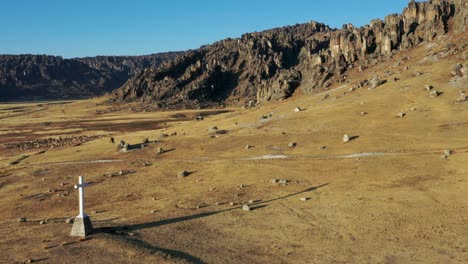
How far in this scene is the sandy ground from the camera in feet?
70.6

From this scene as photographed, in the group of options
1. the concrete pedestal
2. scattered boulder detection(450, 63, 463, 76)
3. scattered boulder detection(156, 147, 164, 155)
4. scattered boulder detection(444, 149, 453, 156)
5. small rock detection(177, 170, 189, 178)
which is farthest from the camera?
scattered boulder detection(450, 63, 463, 76)

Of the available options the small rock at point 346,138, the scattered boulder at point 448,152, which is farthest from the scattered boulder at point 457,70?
the scattered boulder at point 448,152

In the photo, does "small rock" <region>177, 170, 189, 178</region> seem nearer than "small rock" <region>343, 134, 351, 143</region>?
Yes

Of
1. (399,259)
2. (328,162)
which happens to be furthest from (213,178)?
(399,259)

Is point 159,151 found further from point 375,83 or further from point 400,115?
point 375,83

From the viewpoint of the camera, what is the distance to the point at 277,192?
106ft

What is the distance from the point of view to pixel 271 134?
2228 inches

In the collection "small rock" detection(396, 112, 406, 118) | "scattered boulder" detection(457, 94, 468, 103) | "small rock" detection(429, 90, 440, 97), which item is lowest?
"small rock" detection(396, 112, 406, 118)

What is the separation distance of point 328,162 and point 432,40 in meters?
57.7

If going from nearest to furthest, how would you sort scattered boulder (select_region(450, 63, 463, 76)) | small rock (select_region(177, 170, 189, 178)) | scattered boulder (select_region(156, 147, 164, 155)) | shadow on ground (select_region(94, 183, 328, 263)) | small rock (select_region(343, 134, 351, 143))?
shadow on ground (select_region(94, 183, 328, 263))
small rock (select_region(177, 170, 189, 178))
small rock (select_region(343, 134, 351, 143))
scattered boulder (select_region(156, 147, 164, 155))
scattered boulder (select_region(450, 63, 463, 76))

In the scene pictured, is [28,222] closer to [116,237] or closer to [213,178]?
[116,237]

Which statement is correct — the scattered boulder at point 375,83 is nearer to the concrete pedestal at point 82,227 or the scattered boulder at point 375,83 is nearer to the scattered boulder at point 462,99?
the scattered boulder at point 462,99

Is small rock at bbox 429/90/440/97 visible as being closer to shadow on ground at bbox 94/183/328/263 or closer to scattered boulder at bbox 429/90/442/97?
scattered boulder at bbox 429/90/442/97

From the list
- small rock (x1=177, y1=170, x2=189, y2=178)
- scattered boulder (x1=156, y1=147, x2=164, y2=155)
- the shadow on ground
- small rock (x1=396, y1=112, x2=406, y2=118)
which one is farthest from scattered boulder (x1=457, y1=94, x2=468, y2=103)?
scattered boulder (x1=156, y1=147, x2=164, y2=155)
